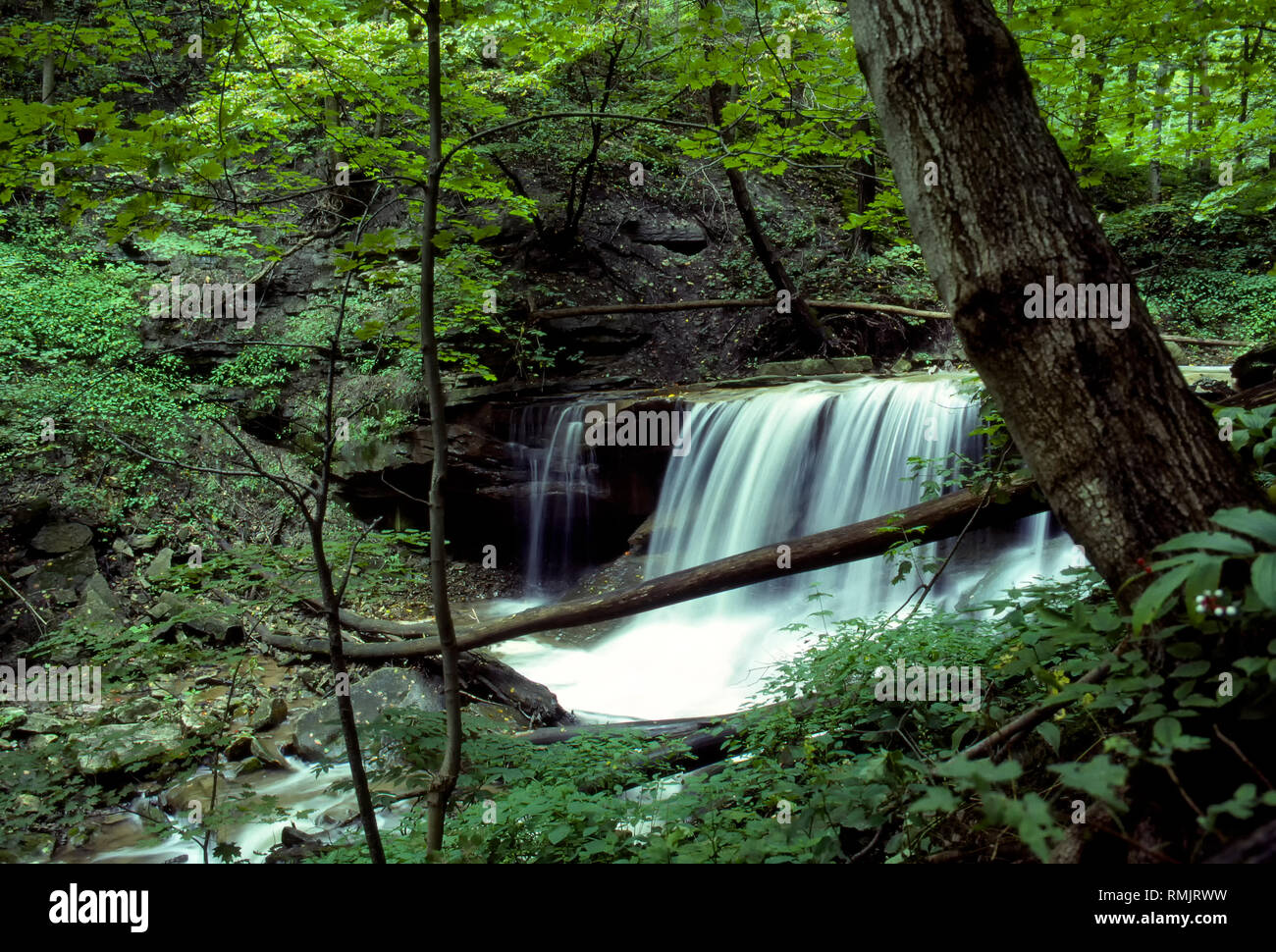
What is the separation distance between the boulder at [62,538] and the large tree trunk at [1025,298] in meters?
10.5

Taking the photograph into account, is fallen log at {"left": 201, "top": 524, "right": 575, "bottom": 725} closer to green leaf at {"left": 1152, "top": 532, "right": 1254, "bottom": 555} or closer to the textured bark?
the textured bark

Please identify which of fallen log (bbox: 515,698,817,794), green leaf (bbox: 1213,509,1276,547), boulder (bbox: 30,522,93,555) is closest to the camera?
green leaf (bbox: 1213,509,1276,547)

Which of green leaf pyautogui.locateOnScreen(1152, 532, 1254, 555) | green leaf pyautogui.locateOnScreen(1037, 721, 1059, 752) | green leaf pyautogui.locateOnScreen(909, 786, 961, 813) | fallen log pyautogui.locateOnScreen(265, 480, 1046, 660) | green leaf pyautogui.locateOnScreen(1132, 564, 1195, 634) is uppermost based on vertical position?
green leaf pyautogui.locateOnScreen(1152, 532, 1254, 555)

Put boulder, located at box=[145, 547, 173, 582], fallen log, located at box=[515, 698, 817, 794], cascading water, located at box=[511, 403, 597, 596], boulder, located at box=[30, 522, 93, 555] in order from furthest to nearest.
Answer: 1. cascading water, located at box=[511, 403, 597, 596]
2. boulder, located at box=[145, 547, 173, 582]
3. boulder, located at box=[30, 522, 93, 555]
4. fallen log, located at box=[515, 698, 817, 794]

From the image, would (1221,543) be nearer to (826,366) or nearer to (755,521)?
(755,521)

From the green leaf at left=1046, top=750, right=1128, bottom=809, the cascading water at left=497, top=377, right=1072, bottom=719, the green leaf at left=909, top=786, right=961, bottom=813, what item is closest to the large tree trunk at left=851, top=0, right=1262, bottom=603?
the green leaf at left=1046, top=750, right=1128, bottom=809

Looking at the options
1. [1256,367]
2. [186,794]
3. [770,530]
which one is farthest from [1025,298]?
[770,530]

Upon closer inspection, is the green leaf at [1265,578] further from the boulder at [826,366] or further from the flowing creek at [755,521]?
the boulder at [826,366]

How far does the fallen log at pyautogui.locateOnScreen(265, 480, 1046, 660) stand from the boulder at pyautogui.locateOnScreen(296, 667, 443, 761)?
2.27ft

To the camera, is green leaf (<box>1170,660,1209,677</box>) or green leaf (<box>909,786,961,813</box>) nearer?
green leaf (<box>909,786,961,813</box>)

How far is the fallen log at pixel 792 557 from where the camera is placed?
4379mm

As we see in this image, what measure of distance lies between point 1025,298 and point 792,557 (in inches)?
118

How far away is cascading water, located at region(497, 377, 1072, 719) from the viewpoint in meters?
7.26

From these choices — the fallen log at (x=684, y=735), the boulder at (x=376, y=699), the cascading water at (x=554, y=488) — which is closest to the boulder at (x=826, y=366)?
the cascading water at (x=554, y=488)
